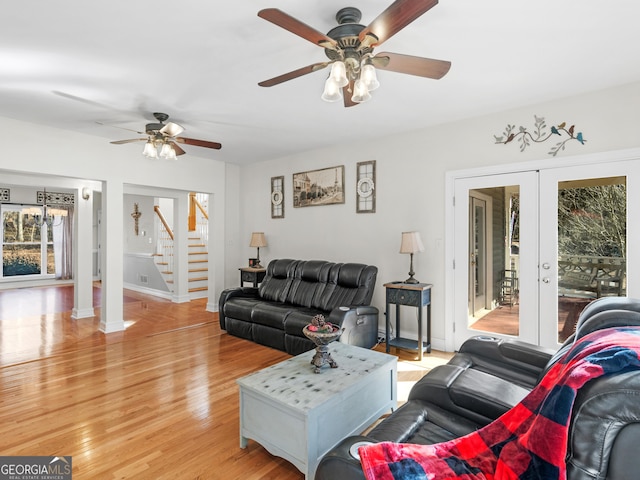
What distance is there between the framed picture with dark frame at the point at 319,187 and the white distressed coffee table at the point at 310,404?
2.93m

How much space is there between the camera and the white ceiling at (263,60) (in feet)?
6.82

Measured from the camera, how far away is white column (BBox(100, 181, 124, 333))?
187 inches

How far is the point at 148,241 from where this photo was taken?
8.74 metres

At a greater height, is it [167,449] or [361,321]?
[361,321]

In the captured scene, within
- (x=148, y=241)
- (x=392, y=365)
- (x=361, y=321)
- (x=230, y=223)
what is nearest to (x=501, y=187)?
(x=361, y=321)

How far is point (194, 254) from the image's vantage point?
784cm

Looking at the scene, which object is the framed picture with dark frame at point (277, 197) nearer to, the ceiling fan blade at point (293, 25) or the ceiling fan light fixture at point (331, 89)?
the ceiling fan light fixture at point (331, 89)

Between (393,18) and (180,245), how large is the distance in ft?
20.0

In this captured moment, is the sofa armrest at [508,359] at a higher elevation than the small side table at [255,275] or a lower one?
lower

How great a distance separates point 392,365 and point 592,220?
7.79 feet

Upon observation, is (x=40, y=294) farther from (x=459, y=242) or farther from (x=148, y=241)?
(x=459, y=242)

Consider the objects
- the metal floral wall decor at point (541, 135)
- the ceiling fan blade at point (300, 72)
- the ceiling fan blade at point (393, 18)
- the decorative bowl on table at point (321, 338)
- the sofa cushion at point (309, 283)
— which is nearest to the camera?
the ceiling fan blade at point (393, 18)

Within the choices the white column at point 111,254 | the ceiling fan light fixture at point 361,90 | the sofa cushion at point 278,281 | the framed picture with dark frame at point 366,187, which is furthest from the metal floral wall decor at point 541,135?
the white column at point 111,254

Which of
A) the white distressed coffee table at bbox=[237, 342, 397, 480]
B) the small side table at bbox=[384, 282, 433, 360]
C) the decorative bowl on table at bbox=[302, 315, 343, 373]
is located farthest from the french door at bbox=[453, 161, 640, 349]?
the decorative bowl on table at bbox=[302, 315, 343, 373]
